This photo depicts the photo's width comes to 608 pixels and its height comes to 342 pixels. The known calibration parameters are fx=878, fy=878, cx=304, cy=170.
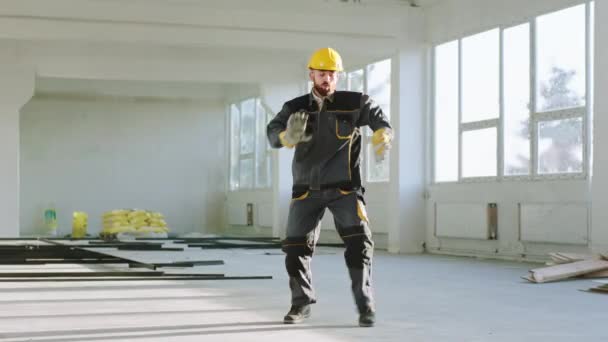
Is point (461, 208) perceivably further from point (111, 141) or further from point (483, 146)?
point (111, 141)

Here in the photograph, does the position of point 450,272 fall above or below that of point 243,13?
below

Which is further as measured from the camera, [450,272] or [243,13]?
[243,13]

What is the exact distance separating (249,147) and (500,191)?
43.4 ft

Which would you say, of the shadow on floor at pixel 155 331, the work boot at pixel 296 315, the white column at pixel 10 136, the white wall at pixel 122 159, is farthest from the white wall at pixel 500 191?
the white wall at pixel 122 159

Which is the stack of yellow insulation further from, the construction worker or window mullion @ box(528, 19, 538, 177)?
the construction worker

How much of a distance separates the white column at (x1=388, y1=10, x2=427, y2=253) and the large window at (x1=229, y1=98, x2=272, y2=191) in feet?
26.1

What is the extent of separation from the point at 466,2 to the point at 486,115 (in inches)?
88.0

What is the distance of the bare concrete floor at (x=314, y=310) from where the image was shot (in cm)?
593

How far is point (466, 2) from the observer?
640 inches

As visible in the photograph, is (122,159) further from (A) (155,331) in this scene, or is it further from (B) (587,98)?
(A) (155,331)

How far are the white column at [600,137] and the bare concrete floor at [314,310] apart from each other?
4.67ft

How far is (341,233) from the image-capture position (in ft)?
21.2

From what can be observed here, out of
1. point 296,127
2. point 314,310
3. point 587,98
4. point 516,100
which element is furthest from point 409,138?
point 296,127

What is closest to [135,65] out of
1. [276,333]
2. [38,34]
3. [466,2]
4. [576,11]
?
[38,34]
